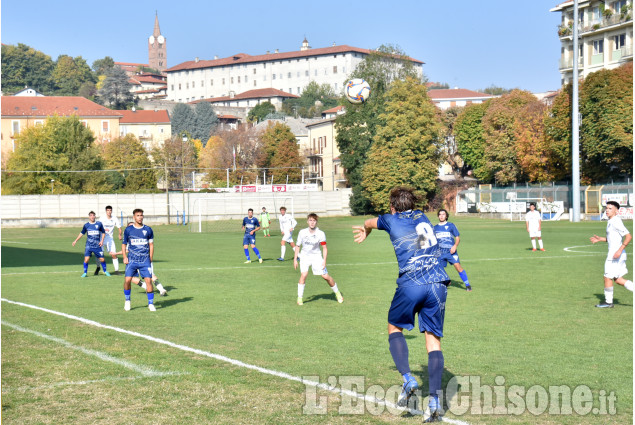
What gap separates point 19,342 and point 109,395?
4003 millimetres

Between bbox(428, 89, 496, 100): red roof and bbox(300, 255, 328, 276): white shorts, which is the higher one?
bbox(428, 89, 496, 100): red roof

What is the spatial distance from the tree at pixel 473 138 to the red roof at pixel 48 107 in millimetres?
72059

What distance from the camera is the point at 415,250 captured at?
7.79 m

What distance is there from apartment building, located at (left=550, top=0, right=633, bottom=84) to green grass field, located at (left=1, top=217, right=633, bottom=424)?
203 feet

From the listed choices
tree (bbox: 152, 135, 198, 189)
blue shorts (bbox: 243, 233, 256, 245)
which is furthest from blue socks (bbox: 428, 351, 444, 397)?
tree (bbox: 152, 135, 198, 189)

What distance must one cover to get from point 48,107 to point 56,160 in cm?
5089

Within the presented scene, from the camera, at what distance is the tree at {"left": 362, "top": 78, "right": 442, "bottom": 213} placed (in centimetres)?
7500

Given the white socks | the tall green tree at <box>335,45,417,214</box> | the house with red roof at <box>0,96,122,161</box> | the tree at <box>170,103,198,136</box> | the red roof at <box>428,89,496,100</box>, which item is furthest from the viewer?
the tree at <box>170,103,198,136</box>

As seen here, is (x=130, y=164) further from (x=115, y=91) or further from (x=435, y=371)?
(x=435, y=371)

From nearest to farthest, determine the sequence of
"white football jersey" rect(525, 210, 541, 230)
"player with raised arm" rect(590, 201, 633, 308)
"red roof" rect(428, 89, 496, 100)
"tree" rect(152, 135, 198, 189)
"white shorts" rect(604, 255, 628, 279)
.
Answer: "player with raised arm" rect(590, 201, 633, 308) → "white shorts" rect(604, 255, 628, 279) → "white football jersey" rect(525, 210, 541, 230) → "tree" rect(152, 135, 198, 189) → "red roof" rect(428, 89, 496, 100)

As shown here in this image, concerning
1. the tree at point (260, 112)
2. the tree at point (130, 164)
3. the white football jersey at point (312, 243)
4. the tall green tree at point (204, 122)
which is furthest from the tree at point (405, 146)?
the tree at point (260, 112)

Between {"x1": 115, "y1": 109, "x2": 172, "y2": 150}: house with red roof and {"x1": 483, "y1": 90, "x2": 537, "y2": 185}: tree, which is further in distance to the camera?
{"x1": 115, "y1": 109, "x2": 172, "y2": 150}: house with red roof

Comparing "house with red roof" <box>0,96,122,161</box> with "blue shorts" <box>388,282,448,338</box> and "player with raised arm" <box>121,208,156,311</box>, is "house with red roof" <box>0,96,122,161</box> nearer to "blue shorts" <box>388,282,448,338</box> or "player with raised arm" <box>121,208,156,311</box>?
"player with raised arm" <box>121,208,156,311</box>

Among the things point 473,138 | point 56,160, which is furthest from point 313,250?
point 56,160
